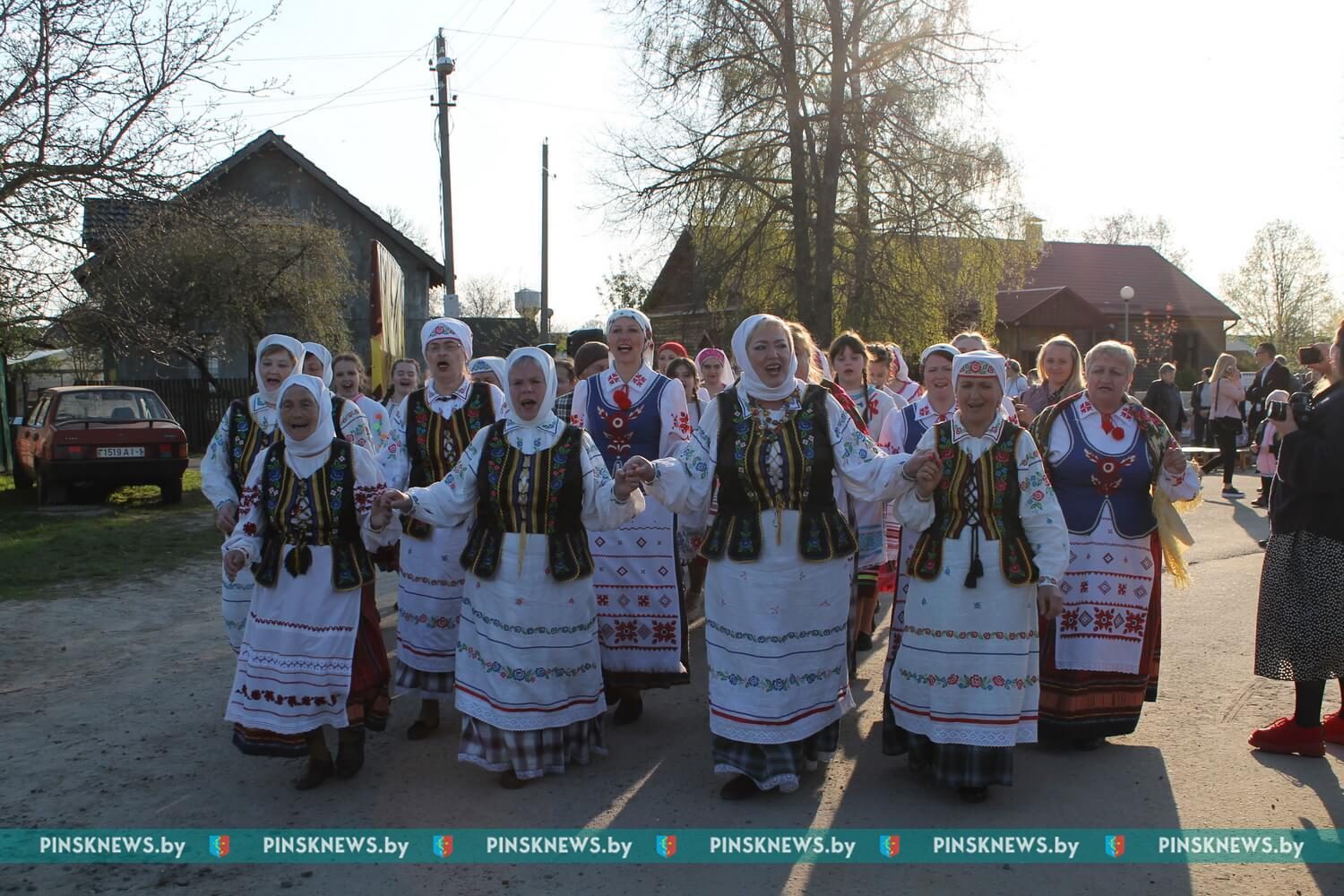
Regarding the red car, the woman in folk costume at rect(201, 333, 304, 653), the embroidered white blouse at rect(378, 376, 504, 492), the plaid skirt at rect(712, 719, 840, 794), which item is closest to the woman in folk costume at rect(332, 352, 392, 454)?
the embroidered white blouse at rect(378, 376, 504, 492)

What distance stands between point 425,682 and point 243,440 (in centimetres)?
155

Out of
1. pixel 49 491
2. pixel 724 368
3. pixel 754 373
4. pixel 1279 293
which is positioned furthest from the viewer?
pixel 1279 293

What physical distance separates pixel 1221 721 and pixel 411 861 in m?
3.93

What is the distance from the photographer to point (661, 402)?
5.41 meters

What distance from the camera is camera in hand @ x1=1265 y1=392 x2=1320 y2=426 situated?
465cm

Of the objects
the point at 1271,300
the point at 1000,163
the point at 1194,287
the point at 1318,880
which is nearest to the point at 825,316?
the point at 1000,163

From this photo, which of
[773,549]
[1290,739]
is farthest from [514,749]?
[1290,739]

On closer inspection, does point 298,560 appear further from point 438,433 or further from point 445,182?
point 445,182

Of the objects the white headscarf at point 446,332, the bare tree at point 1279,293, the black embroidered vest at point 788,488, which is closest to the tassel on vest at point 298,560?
the white headscarf at point 446,332

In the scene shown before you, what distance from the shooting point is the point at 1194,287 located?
51.6m

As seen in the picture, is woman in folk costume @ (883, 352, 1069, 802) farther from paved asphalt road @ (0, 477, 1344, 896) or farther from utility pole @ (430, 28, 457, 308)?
utility pole @ (430, 28, 457, 308)

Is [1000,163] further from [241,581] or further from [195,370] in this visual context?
[195,370]

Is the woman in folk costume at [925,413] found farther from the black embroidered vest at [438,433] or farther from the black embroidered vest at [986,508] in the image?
the black embroidered vest at [438,433]

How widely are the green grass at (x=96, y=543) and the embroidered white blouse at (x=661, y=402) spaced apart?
5.87 meters
